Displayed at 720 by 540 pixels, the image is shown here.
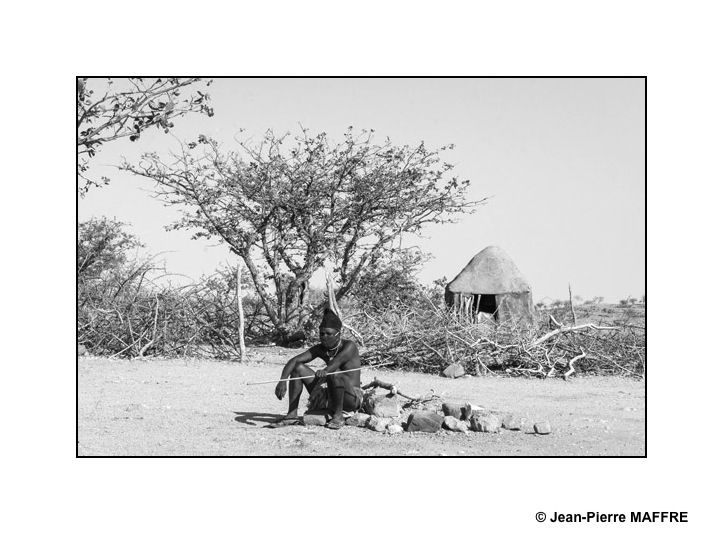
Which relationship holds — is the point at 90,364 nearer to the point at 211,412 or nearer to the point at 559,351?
the point at 211,412

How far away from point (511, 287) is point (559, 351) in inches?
153

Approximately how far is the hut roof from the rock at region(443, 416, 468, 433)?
8.86 m

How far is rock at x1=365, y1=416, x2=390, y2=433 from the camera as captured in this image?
771cm

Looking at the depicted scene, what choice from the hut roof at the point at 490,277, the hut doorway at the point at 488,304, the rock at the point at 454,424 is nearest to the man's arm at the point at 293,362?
the rock at the point at 454,424

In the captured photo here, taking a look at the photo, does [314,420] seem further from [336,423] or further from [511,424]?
[511,424]

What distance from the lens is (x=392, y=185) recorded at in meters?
16.7

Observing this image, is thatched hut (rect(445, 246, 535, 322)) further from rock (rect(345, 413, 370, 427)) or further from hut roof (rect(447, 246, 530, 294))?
rock (rect(345, 413, 370, 427))

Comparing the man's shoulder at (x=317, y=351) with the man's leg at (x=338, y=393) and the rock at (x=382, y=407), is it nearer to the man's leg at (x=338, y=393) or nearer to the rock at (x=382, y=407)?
the man's leg at (x=338, y=393)

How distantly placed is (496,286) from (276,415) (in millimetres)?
8686

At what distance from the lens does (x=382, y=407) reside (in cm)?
827

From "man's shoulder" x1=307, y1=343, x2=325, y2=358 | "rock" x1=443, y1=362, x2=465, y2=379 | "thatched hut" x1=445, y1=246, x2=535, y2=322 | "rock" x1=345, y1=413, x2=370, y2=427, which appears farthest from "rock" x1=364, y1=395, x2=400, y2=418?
"thatched hut" x1=445, y1=246, x2=535, y2=322

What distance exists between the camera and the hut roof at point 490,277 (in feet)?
54.3

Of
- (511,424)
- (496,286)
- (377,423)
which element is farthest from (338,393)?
(496,286)
